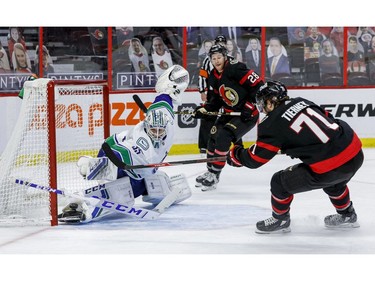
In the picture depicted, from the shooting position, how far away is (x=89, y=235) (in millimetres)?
4004

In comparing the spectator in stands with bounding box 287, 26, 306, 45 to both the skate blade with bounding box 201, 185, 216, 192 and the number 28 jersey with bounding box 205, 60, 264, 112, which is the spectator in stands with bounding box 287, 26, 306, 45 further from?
the skate blade with bounding box 201, 185, 216, 192

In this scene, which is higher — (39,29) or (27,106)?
(39,29)

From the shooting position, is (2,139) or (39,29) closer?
(2,139)

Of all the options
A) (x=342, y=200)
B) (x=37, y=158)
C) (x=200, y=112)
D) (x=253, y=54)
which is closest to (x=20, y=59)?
(x=253, y=54)

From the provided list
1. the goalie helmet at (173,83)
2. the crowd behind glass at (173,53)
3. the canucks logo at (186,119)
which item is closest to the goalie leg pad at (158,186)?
the goalie helmet at (173,83)

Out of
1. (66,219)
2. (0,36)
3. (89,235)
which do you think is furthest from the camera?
(0,36)

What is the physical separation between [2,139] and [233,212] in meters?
2.61

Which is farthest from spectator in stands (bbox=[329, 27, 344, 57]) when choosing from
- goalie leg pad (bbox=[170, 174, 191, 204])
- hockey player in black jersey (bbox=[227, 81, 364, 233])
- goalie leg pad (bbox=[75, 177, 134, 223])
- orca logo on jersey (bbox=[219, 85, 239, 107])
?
hockey player in black jersey (bbox=[227, 81, 364, 233])

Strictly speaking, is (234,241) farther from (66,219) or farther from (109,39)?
(109,39)

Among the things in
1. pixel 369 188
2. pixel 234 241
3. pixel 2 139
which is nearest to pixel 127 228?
pixel 234 241

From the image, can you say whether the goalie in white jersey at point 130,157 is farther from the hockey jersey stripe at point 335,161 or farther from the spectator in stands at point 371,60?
the spectator in stands at point 371,60

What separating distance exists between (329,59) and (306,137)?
440cm

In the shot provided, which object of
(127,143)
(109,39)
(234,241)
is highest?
(109,39)

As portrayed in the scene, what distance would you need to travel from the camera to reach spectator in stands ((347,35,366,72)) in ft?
26.0
